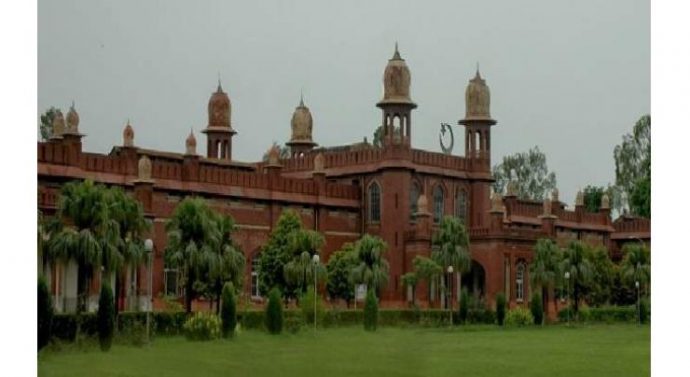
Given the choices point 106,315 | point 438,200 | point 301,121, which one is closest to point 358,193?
point 438,200

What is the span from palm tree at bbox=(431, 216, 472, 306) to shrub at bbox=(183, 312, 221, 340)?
8.60 meters

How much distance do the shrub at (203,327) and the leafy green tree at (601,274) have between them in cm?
645

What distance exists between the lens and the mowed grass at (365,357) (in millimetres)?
10992

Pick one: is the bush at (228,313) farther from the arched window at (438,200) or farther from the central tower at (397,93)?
the arched window at (438,200)

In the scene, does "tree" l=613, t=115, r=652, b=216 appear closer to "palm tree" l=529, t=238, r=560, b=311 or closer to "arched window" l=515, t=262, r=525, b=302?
"palm tree" l=529, t=238, r=560, b=311

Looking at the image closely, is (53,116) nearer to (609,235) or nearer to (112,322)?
(112,322)

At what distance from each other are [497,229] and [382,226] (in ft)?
10.1

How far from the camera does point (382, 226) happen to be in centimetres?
2992

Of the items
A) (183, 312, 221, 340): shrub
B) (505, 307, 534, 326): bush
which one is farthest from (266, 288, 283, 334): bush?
(505, 307, 534, 326): bush

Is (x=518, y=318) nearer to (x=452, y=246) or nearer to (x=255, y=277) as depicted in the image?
(x=452, y=246)

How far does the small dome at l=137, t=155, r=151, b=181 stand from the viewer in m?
18.2

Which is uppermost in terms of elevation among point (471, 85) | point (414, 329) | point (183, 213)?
point (471, 85)
